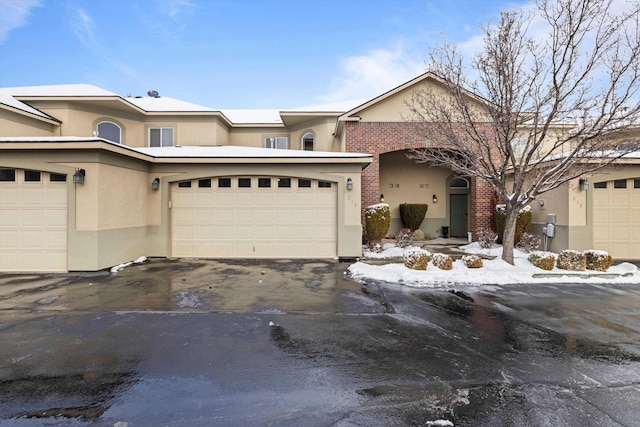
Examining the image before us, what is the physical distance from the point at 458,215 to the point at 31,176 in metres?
17.1

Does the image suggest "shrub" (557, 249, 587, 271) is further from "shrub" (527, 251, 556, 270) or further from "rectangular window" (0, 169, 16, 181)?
"rectangular window" (0, 169, 16, 181)

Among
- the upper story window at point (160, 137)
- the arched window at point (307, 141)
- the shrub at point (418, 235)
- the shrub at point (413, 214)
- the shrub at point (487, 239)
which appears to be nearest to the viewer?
the shrub at point (487, 239)

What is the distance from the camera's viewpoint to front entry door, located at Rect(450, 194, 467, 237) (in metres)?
17.5

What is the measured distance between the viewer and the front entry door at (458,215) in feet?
57.5

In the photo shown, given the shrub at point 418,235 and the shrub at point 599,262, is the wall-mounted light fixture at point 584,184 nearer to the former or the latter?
the shrub at point 599,262

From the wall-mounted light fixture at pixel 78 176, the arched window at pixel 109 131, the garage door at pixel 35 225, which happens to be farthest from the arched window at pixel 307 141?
the garage door at pixel 35 225

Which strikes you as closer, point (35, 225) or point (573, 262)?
point (573, 262)

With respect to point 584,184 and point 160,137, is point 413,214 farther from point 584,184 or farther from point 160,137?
point 160,137

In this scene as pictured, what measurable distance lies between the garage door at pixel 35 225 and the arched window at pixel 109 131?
7065 millimetres

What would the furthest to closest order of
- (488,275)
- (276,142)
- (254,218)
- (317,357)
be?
(276,142) < (254,218) < (488,275) < (317,357)

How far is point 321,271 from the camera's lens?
9.67m

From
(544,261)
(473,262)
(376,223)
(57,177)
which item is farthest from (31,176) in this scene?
(544,261)

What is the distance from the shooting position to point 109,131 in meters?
16.0

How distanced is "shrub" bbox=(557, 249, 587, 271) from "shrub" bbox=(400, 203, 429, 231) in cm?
778
